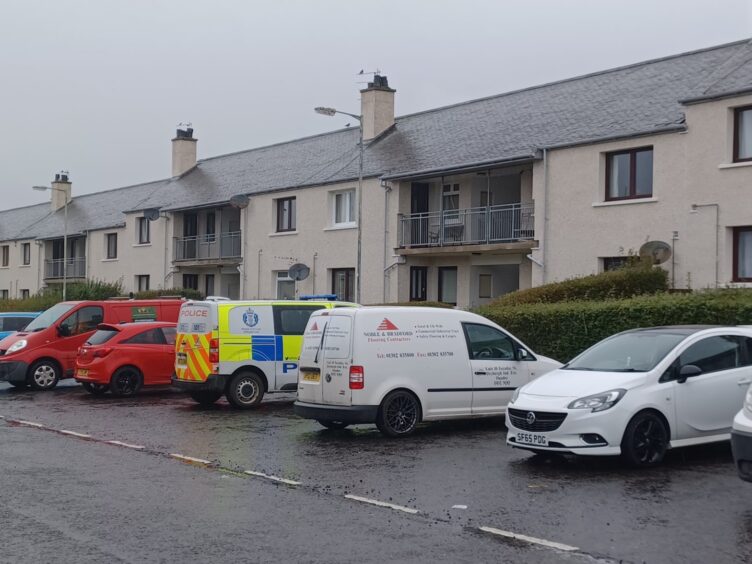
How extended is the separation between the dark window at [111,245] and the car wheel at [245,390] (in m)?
35.2

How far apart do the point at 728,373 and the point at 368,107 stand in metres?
27.8

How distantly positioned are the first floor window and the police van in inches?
772

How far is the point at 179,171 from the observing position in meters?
49.9

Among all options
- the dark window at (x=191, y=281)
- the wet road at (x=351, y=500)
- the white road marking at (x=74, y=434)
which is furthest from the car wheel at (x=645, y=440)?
the dark window at (x=191, y=281)

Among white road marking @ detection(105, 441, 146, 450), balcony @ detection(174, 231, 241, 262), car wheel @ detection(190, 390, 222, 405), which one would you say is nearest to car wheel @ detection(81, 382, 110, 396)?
car wheel @ detection(190, 390, 222, 405)

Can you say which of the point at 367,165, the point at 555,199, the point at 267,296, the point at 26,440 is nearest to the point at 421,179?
the point at 367,165

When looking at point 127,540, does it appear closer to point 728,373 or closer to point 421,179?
point 728,373

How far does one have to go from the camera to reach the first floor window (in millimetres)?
37438

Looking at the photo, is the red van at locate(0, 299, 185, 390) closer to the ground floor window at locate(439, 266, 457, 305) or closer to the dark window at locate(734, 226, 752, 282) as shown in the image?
the ground floor window at locate(439, 266, 457, 305)

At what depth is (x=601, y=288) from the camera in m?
21.1

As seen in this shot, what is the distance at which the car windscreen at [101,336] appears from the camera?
19828mm

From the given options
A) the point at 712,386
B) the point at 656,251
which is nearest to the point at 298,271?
the point at 656,251

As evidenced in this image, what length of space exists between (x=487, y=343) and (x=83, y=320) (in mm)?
11661

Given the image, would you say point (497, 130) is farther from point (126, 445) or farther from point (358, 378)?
point (126, 445)
